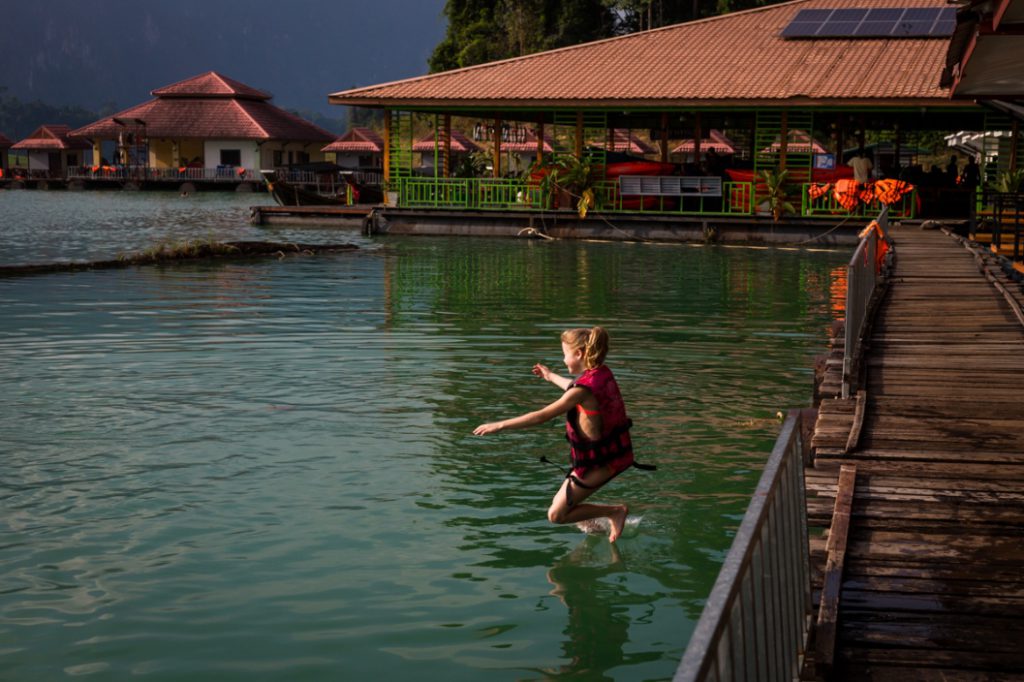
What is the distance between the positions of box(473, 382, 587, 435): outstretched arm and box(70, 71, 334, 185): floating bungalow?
2922 inches

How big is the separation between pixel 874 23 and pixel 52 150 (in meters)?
74.6

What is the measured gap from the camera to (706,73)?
32688 mm

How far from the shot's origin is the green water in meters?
5.98

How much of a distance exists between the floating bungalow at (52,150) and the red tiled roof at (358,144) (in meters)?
19.1

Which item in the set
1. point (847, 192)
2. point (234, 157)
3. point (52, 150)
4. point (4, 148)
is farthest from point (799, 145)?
point (4, 148)

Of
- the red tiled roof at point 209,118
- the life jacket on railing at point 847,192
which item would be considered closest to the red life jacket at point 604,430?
the life jacket on railing at point 847,192

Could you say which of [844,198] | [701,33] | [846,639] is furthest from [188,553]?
[701,33]

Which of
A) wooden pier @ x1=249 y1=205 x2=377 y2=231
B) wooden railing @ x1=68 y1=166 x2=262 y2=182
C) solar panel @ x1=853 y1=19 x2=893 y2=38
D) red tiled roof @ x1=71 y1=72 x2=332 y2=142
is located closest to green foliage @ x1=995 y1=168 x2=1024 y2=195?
solar panel @ x1=853 y1=19 x2=893 y2=38

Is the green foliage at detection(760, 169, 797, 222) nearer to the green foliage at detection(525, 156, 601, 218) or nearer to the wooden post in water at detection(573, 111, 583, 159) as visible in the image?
the green foliage at detection(525, 156, 601, 218)

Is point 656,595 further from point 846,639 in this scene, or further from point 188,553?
point 188,553

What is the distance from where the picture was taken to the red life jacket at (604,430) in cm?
663

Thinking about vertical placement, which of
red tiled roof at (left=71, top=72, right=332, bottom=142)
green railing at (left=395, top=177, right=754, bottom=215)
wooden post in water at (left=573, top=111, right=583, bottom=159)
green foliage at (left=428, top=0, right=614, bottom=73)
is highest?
green foliage at (left=428, top=0, right=614, bottom=73)

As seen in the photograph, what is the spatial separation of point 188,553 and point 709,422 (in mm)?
4827

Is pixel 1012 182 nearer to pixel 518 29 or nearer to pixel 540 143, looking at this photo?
pixel 540 143
